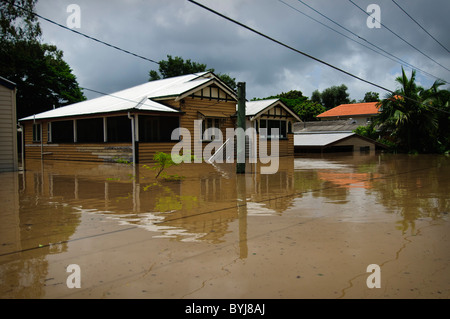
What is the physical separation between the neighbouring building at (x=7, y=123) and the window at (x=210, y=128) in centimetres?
1115

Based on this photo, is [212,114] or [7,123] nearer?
[7,123]

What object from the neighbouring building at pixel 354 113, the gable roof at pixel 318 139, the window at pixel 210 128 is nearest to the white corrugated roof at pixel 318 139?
the gable roof at pixel 318 139

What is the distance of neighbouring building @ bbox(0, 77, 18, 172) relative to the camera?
16797mm

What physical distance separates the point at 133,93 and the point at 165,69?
94.1 ft

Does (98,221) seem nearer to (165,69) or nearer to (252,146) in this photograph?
(252,146)

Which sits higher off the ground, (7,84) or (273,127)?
(7,84)

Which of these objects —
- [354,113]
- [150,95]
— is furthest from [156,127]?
[354,113]

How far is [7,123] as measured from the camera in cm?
1694

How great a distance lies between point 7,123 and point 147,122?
7.47 meters

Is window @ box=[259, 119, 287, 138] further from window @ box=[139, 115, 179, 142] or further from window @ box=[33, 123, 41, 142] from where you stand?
window @ box=[33, 123, 41, 142]

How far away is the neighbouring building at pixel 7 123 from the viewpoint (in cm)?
1680

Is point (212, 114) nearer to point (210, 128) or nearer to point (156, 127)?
point (210, 128)

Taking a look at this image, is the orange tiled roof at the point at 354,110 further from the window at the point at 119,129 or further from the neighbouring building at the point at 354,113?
the window at the point at 119,129

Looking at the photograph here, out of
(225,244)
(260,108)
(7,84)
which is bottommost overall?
(225,244)
